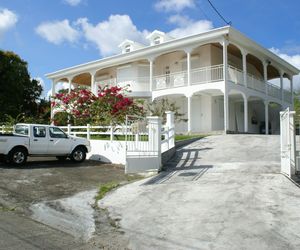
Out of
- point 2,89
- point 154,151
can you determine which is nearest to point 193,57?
point 154,151

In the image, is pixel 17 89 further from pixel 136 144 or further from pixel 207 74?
pixel 136 144

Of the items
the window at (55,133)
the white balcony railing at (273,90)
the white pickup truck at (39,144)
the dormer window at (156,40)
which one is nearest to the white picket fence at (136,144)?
the white pickup truck at (39,144)

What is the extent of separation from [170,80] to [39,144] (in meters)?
11.8

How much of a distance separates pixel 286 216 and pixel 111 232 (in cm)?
304

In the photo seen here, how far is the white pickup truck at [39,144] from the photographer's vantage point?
13.6 metres

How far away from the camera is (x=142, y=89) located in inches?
1008

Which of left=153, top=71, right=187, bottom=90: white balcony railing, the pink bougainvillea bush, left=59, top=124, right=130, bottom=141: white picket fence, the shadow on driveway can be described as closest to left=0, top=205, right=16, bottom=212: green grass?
the shadow on driveway

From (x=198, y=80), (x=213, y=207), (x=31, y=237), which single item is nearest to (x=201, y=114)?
(x=198, y=80)

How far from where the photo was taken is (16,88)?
33625 millimetres

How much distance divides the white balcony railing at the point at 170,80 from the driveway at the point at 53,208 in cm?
1140

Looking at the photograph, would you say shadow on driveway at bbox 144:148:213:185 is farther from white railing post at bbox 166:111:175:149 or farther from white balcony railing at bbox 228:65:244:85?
white balcony railing at bbox 228:65:244:85

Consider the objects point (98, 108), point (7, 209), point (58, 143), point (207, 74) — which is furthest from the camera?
point (207, 74)

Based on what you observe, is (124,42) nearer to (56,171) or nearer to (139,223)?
(56,171)

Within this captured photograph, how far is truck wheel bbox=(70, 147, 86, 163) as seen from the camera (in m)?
15.5
